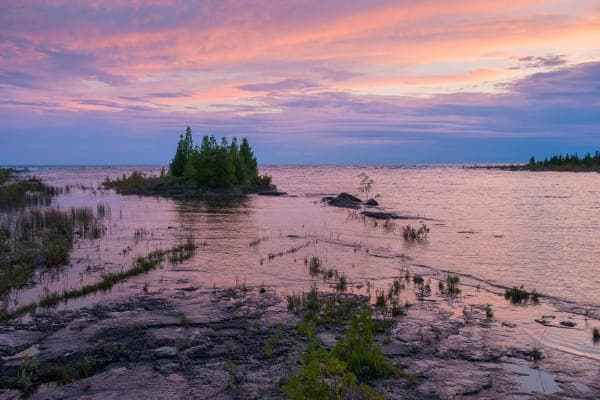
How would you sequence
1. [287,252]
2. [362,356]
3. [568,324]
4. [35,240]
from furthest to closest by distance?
[35,240], [287,252], [568,324], [362,356]

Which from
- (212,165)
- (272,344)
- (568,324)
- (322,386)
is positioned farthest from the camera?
(212,165)

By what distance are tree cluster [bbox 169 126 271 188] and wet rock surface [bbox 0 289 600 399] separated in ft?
162

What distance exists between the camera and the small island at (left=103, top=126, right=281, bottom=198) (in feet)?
202

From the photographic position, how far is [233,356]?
9773 mm

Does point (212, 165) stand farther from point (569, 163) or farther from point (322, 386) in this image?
point (569, 163)

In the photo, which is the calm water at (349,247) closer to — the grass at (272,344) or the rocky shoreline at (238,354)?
the rocky shoreline at (238,354)

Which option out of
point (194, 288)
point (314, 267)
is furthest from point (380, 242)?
point (194, 288)

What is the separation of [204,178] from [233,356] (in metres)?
54.1

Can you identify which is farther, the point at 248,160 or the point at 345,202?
the point at 248,160

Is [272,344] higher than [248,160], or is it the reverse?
[248,160]

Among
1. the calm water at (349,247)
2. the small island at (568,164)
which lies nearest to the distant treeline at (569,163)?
the small island at (568,164)

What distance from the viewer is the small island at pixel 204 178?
61.5 meters

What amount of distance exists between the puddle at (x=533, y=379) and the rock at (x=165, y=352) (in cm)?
691

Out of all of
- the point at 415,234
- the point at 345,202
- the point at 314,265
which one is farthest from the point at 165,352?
the point at 345,202
